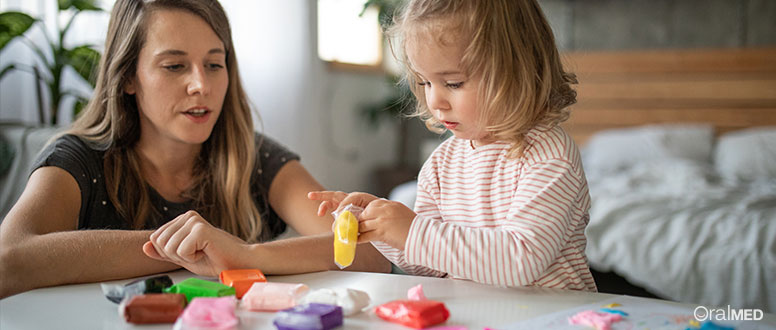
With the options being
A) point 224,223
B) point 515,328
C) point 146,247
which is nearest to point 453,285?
point 515,328

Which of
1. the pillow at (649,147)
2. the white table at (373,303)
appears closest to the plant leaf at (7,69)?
the white table at (373,303)

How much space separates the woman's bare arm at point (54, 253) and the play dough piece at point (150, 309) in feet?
0.84

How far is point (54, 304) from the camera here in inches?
33.1

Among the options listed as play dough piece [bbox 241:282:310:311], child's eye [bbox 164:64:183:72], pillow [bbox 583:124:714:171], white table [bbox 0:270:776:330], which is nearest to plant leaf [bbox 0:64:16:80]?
child's eye [bbox 164:64:183:72]

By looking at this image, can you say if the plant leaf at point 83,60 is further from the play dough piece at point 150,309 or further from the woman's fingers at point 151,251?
the play dough piece at point 150,309

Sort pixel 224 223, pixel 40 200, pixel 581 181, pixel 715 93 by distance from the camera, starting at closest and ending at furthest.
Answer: pixel 581 181
pixel 40 200
pixel 224 223
pixel 715 93

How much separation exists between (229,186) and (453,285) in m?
0.67

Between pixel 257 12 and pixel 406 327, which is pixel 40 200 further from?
pixel 257 12

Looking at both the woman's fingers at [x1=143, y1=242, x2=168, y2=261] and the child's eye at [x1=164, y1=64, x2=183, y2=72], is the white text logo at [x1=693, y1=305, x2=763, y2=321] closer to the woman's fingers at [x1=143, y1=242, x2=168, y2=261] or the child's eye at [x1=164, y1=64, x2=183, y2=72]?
the woman's fingers at [x1=143, y1=242, x2=168, y2=261]

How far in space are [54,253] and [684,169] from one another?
2.91m

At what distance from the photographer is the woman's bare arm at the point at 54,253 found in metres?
0.95

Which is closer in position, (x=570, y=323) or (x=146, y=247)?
(x=570, y=323)

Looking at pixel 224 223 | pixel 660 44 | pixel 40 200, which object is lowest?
pixel 224 223

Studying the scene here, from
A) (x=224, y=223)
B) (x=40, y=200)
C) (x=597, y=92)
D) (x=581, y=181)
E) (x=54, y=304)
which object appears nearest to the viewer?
(x=54, y=304)
